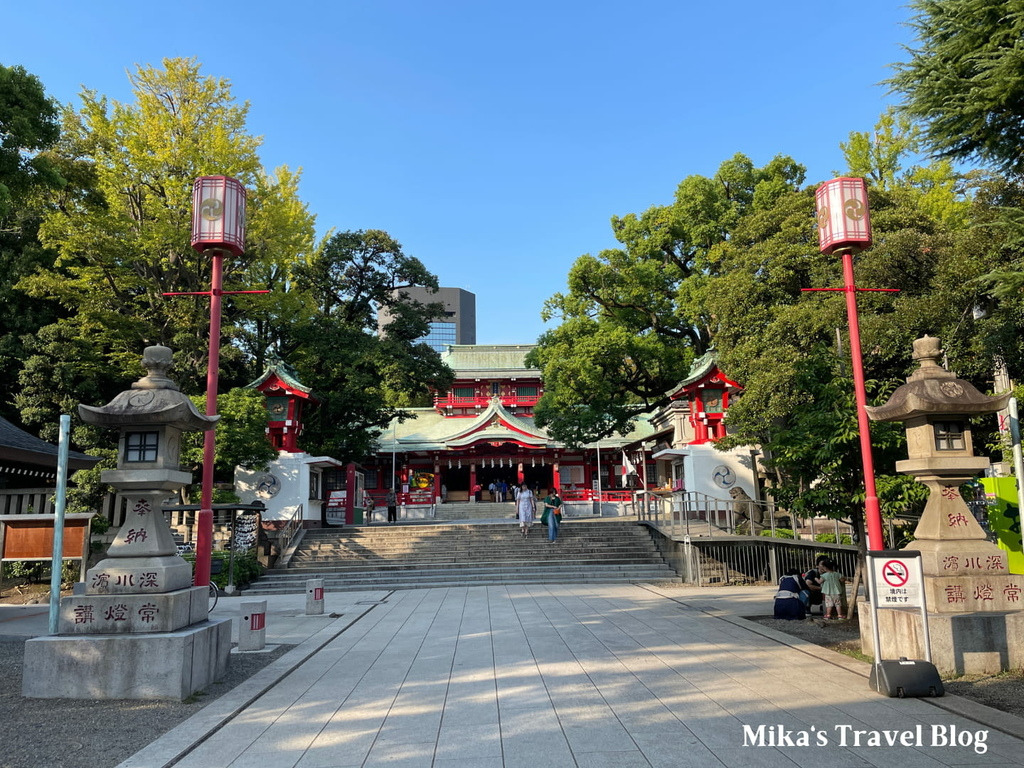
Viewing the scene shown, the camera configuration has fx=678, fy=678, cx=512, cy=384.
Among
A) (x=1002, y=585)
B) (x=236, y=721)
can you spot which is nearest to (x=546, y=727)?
(x=236, y=721)

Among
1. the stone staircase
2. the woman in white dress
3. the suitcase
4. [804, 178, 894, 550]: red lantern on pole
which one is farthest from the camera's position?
the woman in white dress

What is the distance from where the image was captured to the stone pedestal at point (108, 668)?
6.10 metres

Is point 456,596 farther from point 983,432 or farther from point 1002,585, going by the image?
point 983,432

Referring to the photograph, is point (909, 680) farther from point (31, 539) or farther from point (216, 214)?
point (31, 539)

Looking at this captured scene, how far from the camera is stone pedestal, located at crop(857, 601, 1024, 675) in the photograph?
636 cm

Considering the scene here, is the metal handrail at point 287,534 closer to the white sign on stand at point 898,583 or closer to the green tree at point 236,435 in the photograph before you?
the green tree at point 236,435

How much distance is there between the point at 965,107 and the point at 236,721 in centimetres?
1016

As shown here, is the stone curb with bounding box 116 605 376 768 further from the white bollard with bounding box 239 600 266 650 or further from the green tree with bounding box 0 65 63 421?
the green tree with bounding box 0 65 63 421

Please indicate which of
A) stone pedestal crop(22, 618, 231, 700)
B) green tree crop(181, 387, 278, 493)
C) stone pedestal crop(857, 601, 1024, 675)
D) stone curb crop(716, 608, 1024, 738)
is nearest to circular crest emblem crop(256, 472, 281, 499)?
green tree crop(181, 387, 278, 493)

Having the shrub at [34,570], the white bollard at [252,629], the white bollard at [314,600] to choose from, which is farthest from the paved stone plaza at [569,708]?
the shrub at [34,570]

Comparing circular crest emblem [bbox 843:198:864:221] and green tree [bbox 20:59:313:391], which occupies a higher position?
green tree [bbox 20:59:313:391]

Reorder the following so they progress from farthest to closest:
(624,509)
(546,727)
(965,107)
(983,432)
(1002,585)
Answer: (624,509)
(983,432)
(965,107)
(1002,585)
(546,727)

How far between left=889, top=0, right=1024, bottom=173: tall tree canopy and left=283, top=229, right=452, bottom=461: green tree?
58.0ft

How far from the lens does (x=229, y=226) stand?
8.84 meters
